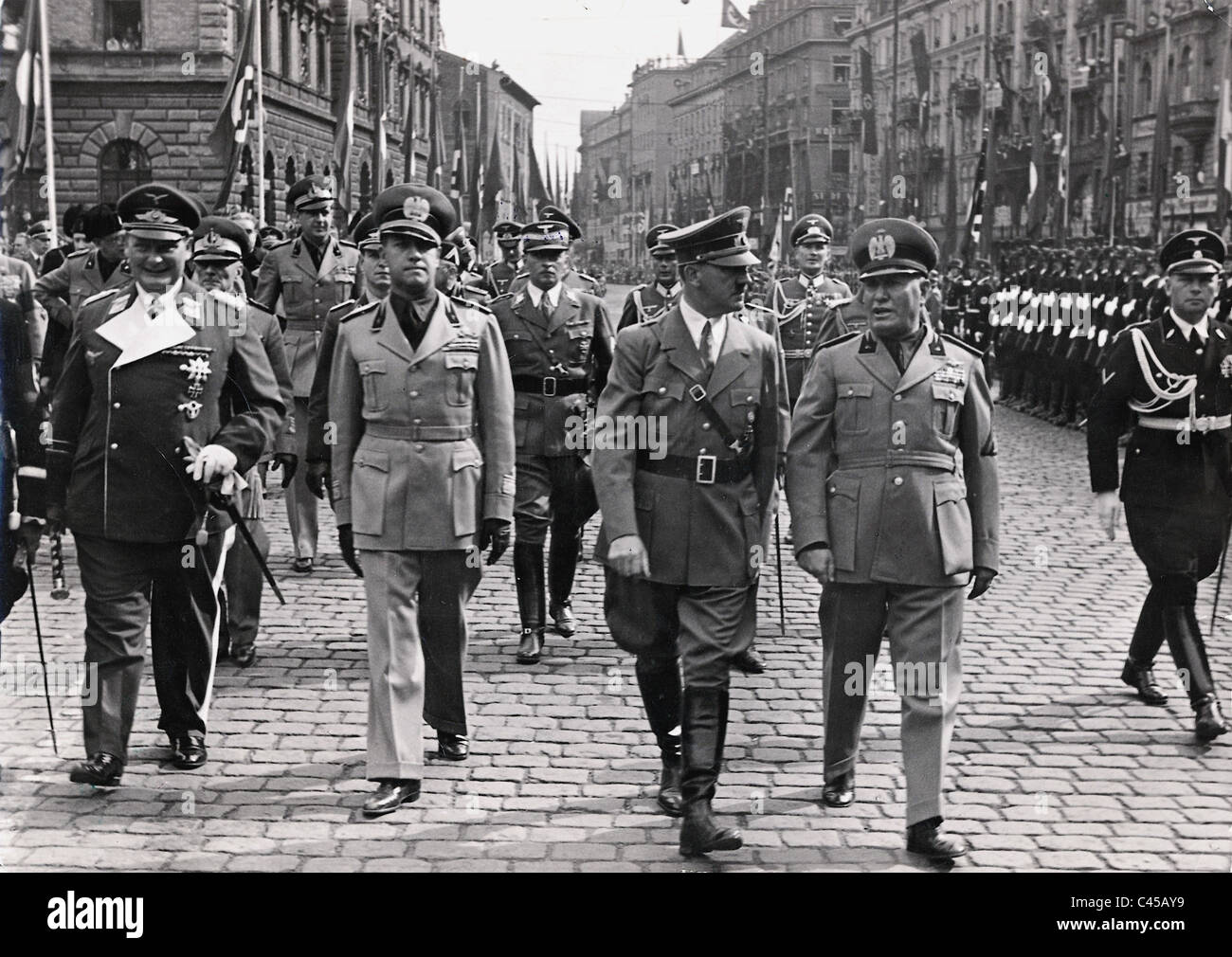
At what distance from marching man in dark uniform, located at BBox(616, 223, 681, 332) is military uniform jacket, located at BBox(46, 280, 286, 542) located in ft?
14.5

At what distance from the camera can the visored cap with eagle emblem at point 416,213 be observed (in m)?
6.24

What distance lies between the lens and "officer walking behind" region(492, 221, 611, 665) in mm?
8977

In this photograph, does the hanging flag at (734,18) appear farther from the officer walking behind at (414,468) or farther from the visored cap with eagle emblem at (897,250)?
the visored cap with eagle emblem at (897,250)

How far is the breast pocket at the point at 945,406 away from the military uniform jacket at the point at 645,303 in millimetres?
5395

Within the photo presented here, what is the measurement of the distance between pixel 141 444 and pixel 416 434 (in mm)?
1032

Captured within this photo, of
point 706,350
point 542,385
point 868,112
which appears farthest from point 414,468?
point 868,112

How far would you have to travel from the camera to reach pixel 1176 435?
7.50 metres

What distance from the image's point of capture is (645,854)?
5613 mm

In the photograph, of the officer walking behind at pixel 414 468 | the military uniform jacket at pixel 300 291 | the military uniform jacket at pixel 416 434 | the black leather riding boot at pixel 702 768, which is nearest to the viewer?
the black leather riding boot at pixel 702 768

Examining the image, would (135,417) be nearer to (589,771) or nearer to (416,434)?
(416,434)

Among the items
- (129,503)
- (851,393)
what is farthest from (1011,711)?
(129,503)

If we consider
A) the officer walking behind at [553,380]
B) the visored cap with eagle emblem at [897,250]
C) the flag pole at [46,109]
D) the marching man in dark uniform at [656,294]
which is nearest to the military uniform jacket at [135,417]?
the visored cap with eagle emblem at [897,250]

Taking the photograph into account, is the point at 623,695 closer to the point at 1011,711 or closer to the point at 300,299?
the point at 1011,711
